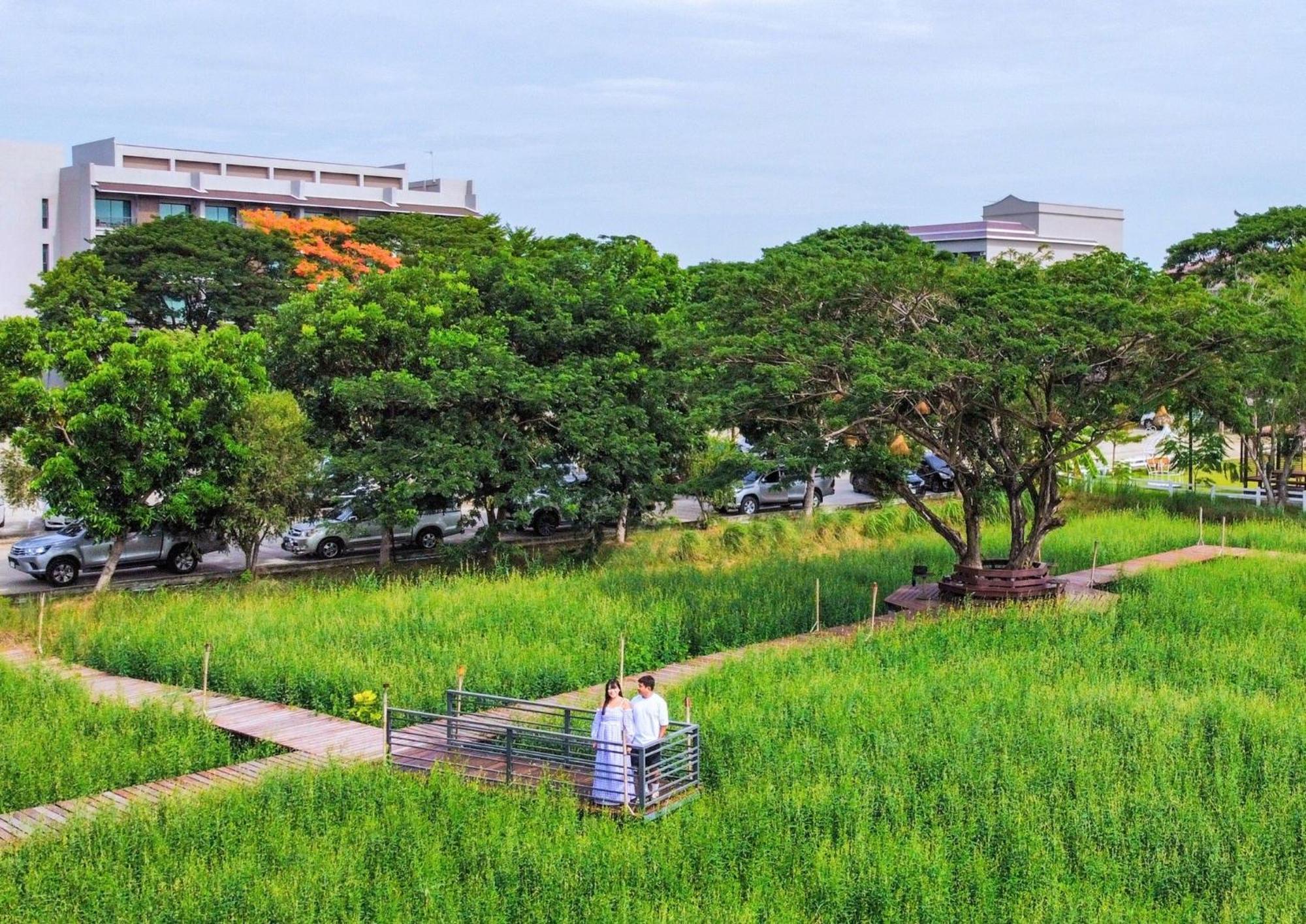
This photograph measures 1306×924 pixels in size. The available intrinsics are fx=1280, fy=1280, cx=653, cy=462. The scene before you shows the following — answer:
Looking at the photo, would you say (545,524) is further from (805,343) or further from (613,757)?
(613,757)

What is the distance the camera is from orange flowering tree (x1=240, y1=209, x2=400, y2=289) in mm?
53906

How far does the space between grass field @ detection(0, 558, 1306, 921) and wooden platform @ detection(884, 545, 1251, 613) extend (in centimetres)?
671

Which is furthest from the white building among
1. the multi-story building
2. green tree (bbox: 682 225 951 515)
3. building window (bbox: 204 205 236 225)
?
green tree (bbox: 682 225 951 515)

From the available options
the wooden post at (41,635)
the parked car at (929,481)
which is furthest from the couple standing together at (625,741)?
the parked car at (929,481)

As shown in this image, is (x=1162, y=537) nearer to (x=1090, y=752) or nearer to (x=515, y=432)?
(x=515, y=432)

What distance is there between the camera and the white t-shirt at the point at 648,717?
1212 cm

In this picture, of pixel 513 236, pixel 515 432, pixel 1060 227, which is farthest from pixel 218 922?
pixel 1060 227

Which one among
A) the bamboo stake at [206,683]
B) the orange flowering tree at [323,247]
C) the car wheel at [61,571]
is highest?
the orange flowering tree at [323,247]

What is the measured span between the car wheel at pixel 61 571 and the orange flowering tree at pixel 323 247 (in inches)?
1029

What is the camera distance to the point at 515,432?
93.0 ft

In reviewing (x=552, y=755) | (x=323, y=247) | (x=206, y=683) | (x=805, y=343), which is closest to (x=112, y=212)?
(x=323, y=247)

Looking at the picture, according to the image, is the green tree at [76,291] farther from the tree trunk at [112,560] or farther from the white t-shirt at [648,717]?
the white t-shirt at [648,717]

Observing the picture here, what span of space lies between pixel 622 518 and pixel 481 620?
10711mm

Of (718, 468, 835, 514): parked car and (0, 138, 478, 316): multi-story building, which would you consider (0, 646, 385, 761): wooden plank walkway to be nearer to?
(718, 468, 835, 514): parked car
